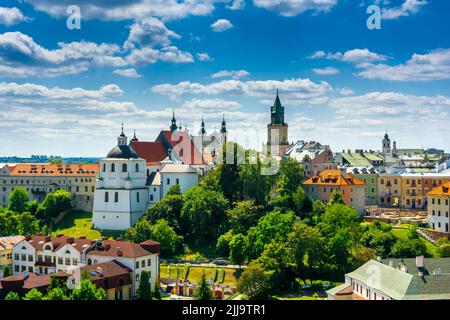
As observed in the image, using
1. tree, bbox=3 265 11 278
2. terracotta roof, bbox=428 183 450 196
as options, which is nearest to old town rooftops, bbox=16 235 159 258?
tree, bbox=3 265 11 278

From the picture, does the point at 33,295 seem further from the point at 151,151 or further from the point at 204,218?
the point at 151,151

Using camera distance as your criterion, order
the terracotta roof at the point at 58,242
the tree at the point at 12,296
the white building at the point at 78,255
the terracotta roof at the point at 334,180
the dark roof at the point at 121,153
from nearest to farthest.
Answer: the tree at the point at 12,296
the white building at the point at 78,255
the terracotta roof at the point at 58,242
the terracotta roof at the point at 334,180
the dark roof at the point at 121,153

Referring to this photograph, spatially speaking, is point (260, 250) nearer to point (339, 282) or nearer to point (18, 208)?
point (339, 282)

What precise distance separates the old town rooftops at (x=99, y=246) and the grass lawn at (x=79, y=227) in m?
5.99

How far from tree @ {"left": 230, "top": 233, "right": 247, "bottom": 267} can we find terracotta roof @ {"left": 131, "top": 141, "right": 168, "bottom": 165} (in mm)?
15703

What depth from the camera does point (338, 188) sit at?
37500mm

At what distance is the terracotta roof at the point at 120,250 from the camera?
26.5 m

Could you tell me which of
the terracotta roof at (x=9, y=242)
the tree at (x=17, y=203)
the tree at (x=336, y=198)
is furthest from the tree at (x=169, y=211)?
the tree at (x=17, y=203)

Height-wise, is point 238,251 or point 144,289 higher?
point 238,251

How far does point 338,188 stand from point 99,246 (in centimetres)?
1620

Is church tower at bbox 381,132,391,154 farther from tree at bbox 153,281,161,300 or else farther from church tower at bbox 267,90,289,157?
tree at bbox 153,281,161,300

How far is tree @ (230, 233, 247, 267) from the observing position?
29203mm

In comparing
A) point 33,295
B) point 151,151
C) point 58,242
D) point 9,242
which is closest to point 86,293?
point 33,295

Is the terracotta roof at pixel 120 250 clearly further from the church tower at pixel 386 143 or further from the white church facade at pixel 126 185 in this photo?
the church tower at pixel 386 143
